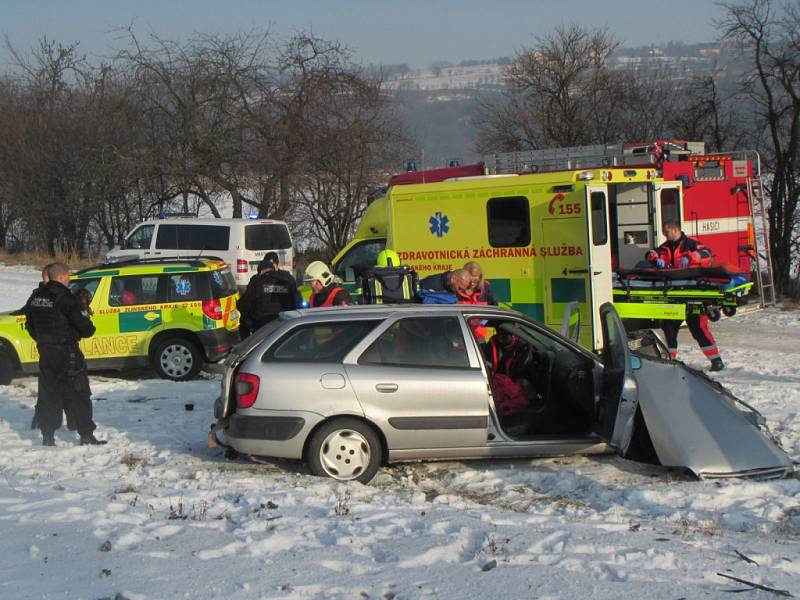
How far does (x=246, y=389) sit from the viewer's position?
6.90 metres

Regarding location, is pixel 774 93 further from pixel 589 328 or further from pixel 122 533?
pixel 122 533

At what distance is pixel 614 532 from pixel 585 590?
999 mm

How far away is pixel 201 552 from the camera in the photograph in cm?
506

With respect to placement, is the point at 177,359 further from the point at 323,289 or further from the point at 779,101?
the point at 779,101

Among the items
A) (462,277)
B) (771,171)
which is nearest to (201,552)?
(462,277)

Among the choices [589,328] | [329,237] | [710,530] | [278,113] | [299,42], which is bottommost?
[710,530]

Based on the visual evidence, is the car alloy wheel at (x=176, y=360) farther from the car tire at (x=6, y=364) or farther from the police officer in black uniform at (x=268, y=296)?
the car tire at (x=6, y=364)

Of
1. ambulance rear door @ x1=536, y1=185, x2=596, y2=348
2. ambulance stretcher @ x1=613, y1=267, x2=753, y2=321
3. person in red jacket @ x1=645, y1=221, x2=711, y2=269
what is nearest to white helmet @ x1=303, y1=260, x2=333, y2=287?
ambulance rear door @ x1=536, y1=185, x2=596, y2=348

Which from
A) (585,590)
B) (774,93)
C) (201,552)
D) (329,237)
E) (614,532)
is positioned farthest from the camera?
(329,237)

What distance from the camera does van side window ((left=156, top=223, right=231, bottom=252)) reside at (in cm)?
1964

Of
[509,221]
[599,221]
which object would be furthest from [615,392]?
[509,221]

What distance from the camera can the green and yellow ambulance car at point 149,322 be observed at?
11.8 m

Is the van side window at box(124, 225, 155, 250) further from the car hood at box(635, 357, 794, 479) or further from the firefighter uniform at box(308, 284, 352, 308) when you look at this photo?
the car hood at box(635, 357, 794, 479)

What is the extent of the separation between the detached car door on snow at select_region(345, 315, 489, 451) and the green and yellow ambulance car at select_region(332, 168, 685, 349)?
14.4ft
